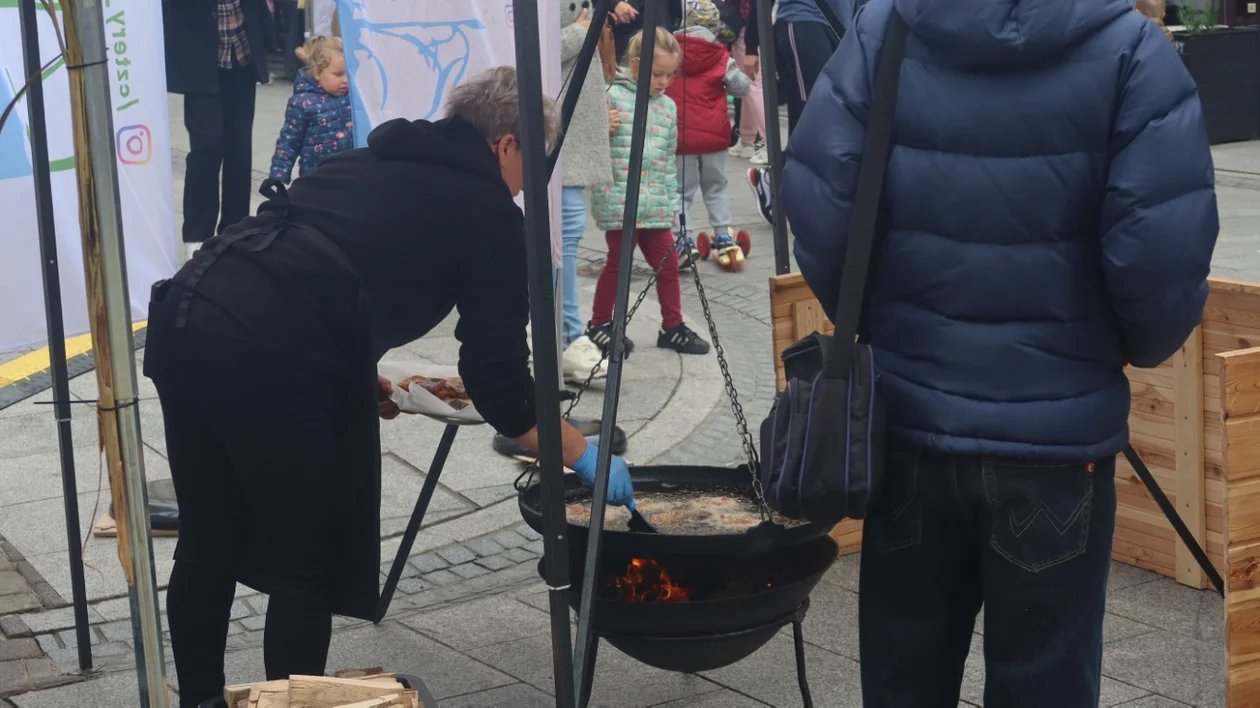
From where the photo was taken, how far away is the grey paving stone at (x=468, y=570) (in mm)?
4879

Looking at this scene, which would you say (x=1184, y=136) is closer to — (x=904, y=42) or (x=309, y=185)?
(x=904, y=42)

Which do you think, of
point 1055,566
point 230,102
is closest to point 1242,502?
point 1055,566

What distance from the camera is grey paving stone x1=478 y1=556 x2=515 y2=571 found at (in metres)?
4.93

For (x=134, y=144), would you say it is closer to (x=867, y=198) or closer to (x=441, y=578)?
(x=441, y=578)

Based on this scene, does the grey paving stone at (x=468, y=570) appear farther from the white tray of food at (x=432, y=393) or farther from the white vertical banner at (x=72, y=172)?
the white vertical banner at (x=72, y=172)

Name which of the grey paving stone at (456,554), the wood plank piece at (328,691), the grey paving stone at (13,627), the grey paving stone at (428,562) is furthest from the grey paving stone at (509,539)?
the wood plank piece at (328,691)

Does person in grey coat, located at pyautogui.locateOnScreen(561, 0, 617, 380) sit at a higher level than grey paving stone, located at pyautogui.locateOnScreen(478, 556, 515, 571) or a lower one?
higher

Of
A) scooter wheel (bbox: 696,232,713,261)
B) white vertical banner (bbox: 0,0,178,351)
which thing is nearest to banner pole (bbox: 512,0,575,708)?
white vertical banner (bbox: 0,0,178,351)

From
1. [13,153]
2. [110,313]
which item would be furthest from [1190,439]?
[13,153]

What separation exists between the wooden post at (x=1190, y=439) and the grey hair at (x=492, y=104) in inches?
84.5

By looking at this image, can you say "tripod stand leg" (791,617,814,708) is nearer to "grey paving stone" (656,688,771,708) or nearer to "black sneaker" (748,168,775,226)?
"grey paving stone" (656,688,771,708)

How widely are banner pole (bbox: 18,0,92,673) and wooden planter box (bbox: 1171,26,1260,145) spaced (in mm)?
10833

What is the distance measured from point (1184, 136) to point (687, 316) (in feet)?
18.7

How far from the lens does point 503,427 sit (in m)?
3.26
